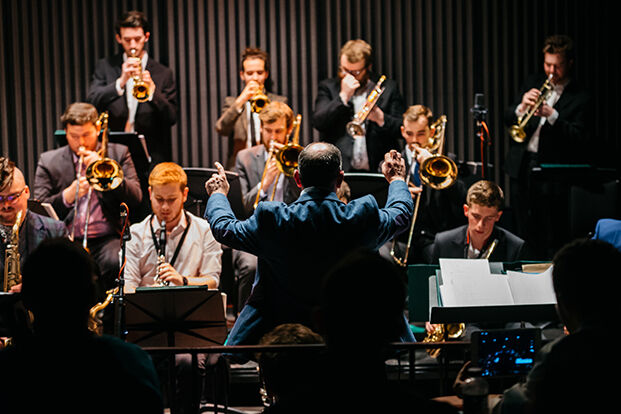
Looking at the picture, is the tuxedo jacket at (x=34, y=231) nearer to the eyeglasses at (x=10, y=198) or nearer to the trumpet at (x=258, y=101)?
the eyeglasses at (x=10, y=198)

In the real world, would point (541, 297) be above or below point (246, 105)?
below

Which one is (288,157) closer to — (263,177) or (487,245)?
(263,177)

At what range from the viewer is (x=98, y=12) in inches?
303

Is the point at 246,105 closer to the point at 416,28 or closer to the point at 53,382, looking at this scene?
the point at 416,28

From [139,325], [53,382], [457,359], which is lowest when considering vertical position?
[457,359]

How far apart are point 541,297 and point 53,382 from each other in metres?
2.53

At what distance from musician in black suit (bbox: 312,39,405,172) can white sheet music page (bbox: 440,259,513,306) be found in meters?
2.77

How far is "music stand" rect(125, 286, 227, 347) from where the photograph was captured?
402 cm

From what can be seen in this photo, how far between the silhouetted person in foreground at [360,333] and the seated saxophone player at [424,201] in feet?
13.9

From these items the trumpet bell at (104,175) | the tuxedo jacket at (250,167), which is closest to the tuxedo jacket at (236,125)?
the tuxedo jacket at (250,167)

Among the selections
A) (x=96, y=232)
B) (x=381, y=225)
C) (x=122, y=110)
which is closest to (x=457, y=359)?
(x=381, y=225)

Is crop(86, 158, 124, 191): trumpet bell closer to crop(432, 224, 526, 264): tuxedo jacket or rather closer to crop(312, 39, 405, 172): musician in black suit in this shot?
crop(312, 39, 405, 172): musician in black suit

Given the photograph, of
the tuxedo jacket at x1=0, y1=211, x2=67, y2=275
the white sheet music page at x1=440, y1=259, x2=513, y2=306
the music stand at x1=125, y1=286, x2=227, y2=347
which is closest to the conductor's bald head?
the white sheet music page at x1=440, y1=259, x2=513, y2=306

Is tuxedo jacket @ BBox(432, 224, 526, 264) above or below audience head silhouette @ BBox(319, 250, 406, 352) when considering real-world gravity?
below
